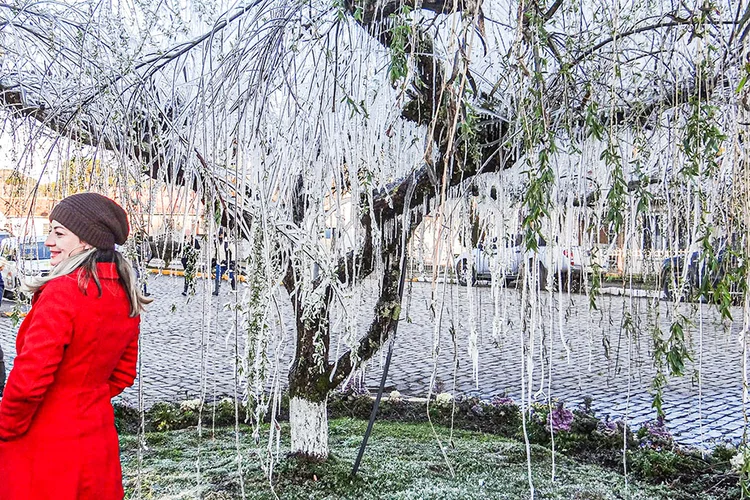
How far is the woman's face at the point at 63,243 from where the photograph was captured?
224 cm

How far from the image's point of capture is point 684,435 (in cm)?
489

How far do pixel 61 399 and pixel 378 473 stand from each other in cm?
219

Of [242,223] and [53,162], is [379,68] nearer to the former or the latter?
[242,223]

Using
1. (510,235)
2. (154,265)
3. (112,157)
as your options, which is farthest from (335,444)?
(112,157)

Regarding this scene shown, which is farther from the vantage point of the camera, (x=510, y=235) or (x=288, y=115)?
(x=510, y=235)

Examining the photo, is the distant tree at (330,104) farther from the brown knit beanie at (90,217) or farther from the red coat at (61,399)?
the red coat at (61,399)

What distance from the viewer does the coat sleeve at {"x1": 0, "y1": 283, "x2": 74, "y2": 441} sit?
1.98m

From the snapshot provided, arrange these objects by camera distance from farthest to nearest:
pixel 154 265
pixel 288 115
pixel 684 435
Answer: pixel 684 435 → pixel 154 265 → pixel 288 115

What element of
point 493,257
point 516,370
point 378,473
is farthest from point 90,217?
point 516,370

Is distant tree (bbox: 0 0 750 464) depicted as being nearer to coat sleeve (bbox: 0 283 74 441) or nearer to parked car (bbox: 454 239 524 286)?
parked car (bbox: 454 239 524 286)

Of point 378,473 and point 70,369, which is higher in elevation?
point 70,369

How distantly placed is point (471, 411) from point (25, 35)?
392 centimetres

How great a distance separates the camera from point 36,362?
199 cm

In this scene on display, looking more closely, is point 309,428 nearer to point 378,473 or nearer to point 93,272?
point 378,473
